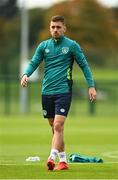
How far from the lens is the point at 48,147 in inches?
920

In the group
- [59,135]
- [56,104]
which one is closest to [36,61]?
[56,104]

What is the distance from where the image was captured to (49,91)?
15.7 metres

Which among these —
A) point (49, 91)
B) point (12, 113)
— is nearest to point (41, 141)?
point (49, 91)

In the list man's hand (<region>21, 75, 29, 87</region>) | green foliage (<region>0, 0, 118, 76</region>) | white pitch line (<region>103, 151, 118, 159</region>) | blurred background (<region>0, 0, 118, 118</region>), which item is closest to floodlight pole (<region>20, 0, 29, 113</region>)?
blurred background (<region>0, 0, 118, 118</region>)

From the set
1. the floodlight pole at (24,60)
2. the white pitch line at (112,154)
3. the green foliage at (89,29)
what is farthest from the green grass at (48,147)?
the green foliage at (89,29)

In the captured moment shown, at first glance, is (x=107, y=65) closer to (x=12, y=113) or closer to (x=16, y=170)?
(x=12, y=113)

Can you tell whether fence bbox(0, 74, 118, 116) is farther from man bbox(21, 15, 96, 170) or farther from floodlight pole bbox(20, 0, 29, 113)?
man bbox(21, 15, 96, 170)

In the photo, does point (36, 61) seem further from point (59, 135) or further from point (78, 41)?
point (78, 41)

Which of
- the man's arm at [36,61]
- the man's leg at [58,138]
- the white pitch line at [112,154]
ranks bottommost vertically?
the white pitch line at [112,154]

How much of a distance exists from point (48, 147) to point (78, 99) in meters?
25.9

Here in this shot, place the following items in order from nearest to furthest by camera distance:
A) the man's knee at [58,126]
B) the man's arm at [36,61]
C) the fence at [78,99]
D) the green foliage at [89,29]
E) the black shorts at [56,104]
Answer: the man's knee at [58,126] < the black shorts at [56,104] < the man's arm at [36,61] < the fence at [78,99] < the green foliage at [89,29]

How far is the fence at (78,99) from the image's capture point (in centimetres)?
4584

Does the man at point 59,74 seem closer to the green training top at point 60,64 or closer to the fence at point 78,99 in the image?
the green training top at point 60,64

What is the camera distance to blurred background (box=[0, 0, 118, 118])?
155 ft
